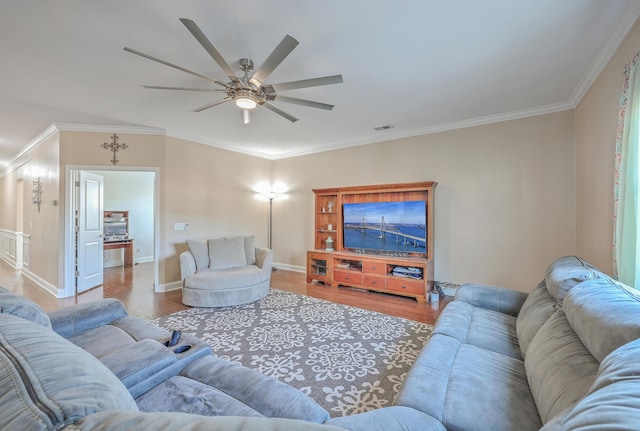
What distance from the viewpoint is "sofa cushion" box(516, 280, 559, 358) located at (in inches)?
68.6

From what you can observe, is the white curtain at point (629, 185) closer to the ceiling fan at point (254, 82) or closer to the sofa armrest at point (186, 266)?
the ceiling fan at point (254, 82)

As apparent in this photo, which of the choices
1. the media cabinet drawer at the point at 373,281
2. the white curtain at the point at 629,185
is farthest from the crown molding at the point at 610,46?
the media cabinet drawer at the point at 373,281

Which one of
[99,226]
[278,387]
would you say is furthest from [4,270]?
[278,387]

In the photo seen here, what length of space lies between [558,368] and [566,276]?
0.87 m

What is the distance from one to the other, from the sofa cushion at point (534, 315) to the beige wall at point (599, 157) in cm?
96

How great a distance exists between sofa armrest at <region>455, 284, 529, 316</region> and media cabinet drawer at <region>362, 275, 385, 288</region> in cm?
181

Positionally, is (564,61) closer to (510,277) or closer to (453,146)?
(453,146)

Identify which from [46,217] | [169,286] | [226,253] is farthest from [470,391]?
[46,217]

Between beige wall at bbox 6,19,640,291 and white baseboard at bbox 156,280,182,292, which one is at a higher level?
beige wall at bbox 6,19,640,291

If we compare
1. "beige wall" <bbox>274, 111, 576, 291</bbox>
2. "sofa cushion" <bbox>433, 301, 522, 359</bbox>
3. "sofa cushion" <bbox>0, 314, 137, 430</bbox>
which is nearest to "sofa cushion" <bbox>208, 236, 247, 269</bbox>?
"beige wall" <bbox>274, 111, 576, 291</bbox>

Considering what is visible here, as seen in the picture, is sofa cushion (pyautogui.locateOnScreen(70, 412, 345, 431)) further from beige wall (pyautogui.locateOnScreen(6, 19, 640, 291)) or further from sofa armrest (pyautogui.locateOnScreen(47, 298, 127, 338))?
beige wall (pyautogui.locateOnScreen(6, 19, 640, 291))

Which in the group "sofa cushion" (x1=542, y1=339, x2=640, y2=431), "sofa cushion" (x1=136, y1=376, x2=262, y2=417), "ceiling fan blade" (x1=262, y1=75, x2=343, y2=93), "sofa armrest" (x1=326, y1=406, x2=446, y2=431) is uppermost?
"ceiling fan blade" (x1=262, y1=75, x2=343, y2=93)

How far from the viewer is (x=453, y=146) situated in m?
4.30

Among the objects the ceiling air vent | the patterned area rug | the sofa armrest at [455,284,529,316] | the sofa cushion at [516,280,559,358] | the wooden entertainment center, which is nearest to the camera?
the sofa cushion at [516,280,559,358]
